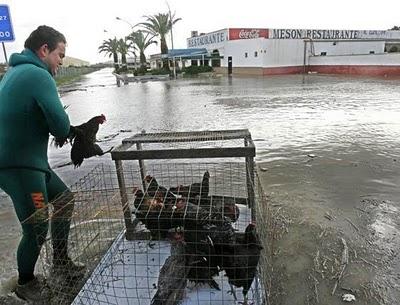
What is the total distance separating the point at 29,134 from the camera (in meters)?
2.50

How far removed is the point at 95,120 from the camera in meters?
2.88

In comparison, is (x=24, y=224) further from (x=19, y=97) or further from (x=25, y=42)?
(x=25, y=42)

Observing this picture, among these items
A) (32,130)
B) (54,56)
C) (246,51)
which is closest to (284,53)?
(246,51)

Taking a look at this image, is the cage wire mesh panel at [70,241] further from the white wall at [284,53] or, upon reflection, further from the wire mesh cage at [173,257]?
the white wall at [284,53]

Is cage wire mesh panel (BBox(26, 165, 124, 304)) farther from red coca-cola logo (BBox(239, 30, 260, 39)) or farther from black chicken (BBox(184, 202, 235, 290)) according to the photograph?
red coca-cola logo (BBox(239, 30, 260, 39))

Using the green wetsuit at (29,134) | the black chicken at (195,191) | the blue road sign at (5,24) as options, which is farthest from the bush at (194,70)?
the green wetsuit at (29,134)

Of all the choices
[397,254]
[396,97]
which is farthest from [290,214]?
[396,97]

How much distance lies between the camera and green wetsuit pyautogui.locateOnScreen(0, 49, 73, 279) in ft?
7.84

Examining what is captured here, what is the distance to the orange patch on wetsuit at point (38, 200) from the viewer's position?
8.44 feet

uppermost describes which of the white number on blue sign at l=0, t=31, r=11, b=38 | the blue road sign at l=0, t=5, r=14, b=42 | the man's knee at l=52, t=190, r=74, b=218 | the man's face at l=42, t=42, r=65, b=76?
the blue road sign at l=0, t=5, r=14, b=42

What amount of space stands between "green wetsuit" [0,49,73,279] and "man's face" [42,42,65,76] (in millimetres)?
71

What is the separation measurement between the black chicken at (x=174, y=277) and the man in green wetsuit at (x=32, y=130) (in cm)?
89

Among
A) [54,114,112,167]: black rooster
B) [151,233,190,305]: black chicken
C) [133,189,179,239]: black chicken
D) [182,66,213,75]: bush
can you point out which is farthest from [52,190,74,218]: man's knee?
[182,66,213,75]: bush

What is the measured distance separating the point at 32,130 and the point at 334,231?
3.04 m
